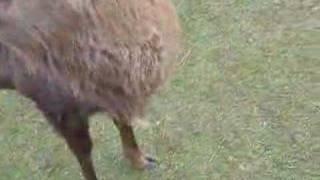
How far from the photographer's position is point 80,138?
3080 mm

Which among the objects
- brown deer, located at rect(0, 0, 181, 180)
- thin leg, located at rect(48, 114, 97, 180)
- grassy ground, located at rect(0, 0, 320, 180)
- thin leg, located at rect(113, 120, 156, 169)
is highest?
brown deer, located at rect(0, 0, 181, 180)

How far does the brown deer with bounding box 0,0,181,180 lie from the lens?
96.1 inches

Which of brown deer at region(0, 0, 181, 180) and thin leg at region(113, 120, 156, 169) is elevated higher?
brown deer at region(0, 0, 181, 180)

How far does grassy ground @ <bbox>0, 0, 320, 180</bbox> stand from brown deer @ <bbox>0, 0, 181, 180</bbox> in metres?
0.77

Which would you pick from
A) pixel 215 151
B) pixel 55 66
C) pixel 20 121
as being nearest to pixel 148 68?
pixel 55 66

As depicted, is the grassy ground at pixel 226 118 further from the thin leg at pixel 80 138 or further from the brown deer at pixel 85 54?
the brown deer at pixel 85 54

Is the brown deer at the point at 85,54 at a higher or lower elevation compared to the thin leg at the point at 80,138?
higher

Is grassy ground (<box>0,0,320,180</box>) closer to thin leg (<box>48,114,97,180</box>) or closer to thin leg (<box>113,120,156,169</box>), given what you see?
thin leg (<box>113,120,156,169</box>)

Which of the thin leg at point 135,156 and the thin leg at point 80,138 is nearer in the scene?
the thin leg at point 80,138

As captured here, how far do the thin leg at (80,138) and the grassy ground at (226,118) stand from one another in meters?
0.36

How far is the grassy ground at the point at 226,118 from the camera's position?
3.62 meters

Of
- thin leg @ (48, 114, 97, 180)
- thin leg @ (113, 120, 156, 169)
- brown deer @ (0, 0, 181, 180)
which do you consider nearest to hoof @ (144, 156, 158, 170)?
thin leg @ (113, 120, 156, 169)

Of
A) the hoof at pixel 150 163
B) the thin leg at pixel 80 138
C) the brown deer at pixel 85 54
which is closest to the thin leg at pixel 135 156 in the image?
the hoof at pixel 150 163

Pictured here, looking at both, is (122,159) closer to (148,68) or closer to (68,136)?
(68,136)
